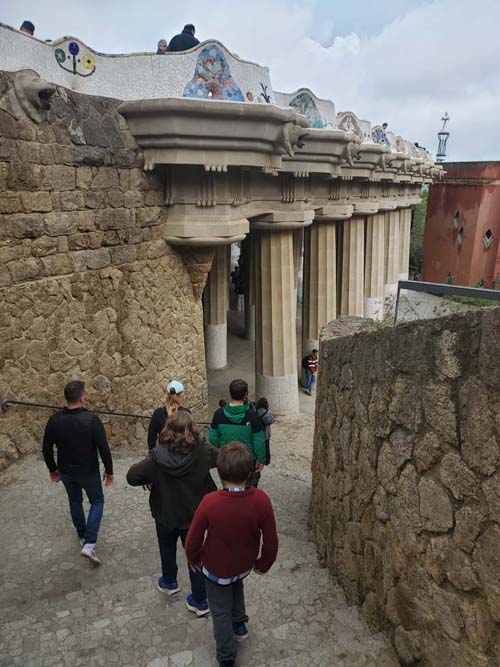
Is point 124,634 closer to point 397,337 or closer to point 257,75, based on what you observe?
point 397,337

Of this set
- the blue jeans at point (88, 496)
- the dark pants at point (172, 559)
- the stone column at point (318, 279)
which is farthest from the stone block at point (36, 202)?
the stone column at point (318, 279)

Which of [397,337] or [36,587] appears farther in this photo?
[36,587]

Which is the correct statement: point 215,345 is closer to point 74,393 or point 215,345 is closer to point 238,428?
point 238,428

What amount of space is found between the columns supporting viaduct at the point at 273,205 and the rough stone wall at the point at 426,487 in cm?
367

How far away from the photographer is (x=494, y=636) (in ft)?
5.06

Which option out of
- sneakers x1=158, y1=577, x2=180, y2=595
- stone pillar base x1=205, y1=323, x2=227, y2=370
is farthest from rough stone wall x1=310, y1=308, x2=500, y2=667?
stone pillar base x1=205, y1=323, x2=227, y2=370

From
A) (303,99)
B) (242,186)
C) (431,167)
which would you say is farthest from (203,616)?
(431,167)

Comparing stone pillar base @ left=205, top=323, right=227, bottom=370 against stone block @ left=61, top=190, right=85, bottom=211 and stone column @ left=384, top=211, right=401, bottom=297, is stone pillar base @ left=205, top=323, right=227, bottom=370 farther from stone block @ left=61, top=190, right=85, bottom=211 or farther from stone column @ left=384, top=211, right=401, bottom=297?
stone column @ left=384, top=211, right=401, bottom=297

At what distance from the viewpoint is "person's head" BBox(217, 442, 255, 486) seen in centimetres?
188

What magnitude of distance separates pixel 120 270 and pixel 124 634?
11.7ft

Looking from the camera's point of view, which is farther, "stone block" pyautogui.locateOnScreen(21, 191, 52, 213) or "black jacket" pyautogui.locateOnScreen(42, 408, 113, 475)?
"stone block" pyautogui.locateOnScreen(21, 191, 52, 213)

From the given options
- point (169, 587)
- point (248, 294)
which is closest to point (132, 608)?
point (169, 587)

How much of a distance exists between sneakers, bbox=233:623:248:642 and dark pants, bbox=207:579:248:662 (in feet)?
0.51

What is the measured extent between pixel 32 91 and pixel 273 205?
484 cm
